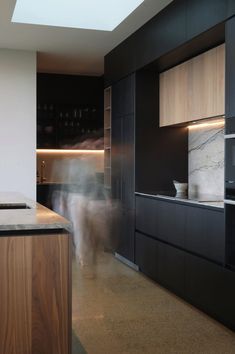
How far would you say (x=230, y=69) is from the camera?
350 centimetres

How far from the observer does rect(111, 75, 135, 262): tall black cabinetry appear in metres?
5.64

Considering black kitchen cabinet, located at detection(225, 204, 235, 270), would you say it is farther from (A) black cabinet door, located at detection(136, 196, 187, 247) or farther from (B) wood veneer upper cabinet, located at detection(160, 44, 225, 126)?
(B) wood veneer upper cabinet, located at detection(160, 44, 225, 126)

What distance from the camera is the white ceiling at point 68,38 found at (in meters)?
4.95

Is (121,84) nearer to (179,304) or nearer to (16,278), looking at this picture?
(179,304)

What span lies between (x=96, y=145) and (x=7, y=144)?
2.42 meters

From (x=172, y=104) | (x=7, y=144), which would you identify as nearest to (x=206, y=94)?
(x=172, y=104)

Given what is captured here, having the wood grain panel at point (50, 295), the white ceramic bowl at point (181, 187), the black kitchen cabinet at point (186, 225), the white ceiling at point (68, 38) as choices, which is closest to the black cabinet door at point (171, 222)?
the black kitchen cabinet at point (186, 225)

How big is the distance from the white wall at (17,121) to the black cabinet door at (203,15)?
3.15m

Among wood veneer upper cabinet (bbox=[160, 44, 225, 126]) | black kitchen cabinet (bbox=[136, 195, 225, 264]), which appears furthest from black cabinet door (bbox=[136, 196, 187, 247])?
wood veneer upper cabinet (bbox=[160, 44, 225, 126])

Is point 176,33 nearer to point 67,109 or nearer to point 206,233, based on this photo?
point 206,233

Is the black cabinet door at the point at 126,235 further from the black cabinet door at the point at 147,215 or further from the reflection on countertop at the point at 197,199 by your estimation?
the reflection on countertop at the point at 197,199

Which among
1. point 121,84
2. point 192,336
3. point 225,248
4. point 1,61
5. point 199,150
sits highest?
point 1,61

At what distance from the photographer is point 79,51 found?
6695 millimetres

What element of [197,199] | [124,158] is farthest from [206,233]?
[124,158]
